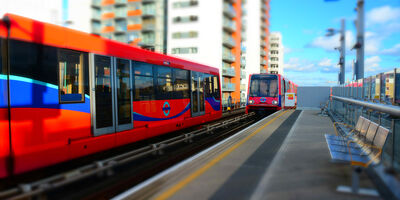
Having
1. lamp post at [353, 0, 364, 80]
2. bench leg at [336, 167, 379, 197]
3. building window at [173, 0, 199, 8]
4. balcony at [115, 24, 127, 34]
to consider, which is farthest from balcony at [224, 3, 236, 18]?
bench leg at [336, 167, 379, 197]

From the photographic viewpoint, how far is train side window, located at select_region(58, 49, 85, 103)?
243 inches

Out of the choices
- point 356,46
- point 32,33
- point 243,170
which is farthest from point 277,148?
point 356,46

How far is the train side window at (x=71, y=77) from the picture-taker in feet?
20.3

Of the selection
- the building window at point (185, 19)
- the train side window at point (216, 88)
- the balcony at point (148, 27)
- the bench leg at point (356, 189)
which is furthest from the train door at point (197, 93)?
Answer: the balcony at point (148, 27)

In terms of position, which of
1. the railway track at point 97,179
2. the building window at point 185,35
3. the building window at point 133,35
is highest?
the building window at point 133,35

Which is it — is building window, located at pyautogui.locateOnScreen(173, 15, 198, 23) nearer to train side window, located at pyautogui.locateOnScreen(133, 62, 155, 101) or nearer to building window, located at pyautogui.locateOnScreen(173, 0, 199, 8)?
building window, located at pyautogui.locateOnScreen(173, 0, 199, 8)

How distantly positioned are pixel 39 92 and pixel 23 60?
2.20ft

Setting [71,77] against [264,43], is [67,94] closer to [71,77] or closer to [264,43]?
[71,77]

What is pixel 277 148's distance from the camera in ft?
Answer: 24.3

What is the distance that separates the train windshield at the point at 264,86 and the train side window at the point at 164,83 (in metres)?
10.6

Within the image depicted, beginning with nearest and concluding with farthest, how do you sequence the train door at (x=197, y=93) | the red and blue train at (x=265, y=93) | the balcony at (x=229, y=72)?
the train door at (x=197, y=93)
the red and blue train at (x=265, y=93)
the balcony at (x=229, y=72)

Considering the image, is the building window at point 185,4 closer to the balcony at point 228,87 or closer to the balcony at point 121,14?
the balcony at point 121,14

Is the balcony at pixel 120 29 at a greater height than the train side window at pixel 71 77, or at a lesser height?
greater

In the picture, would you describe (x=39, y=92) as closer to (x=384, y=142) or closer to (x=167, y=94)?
(x=167, y=94)
